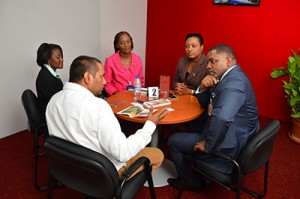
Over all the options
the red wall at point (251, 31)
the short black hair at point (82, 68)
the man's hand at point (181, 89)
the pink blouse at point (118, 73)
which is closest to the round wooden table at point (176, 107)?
the man's hand at point (181, 89)

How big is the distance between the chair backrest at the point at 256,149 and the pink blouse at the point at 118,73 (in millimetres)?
1877

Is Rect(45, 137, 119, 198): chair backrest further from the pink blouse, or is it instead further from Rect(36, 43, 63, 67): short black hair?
the pink blouse

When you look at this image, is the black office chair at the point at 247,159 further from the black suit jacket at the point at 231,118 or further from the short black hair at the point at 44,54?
the short black hair at the point at 44,54

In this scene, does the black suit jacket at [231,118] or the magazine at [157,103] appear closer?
the black suit jacket at [231,118]

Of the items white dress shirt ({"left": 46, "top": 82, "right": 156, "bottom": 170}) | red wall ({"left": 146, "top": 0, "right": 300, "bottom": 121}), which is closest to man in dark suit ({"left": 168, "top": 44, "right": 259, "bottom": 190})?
white dress shirt ({"left": 46, "top": 82, "right": 156, "bottom": 170})

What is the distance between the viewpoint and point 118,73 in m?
3.10

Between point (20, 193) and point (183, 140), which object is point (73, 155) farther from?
point (20, 193)

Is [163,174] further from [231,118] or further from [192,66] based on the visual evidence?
[192,66]

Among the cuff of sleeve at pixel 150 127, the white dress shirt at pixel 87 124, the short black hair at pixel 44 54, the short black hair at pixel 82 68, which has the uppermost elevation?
the short black hair at pixel 82 68

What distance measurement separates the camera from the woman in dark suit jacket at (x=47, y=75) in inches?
89.4

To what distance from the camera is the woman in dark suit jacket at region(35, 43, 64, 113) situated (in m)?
2.27

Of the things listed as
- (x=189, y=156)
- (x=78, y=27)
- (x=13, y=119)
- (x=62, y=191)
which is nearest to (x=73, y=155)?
(x=189, y=156)

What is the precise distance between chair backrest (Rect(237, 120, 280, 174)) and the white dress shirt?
0.70 metres

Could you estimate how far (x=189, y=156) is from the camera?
78.1 inches
